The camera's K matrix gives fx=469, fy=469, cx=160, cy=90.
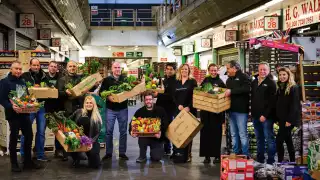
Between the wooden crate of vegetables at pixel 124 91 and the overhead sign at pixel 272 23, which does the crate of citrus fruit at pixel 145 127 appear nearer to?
the wooden crate of vegetables at pixel 124 91

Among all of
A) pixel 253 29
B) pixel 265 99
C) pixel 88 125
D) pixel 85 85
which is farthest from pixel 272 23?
pixel 88 125

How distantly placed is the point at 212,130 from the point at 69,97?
7.77ft

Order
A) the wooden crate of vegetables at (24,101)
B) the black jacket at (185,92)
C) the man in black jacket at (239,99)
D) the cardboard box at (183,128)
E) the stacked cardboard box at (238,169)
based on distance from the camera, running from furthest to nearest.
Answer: the black jacket at (185,92), the cardboard box at (183,128), the man in black jacket at (239,99), the wooden crate of vegetables at (24,101), the stacked cardboard box at (238,169)

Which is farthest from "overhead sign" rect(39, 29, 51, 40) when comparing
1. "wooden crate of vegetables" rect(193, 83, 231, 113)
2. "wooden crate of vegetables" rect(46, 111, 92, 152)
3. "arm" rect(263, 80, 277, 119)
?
"arm" rect(263, 80, 277, 119)

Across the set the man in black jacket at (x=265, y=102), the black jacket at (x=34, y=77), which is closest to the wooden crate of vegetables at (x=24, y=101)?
the black jacket at (x=34, y=77)

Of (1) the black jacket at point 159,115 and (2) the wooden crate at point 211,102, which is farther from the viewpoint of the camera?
(1) the black jacket at point 159,115

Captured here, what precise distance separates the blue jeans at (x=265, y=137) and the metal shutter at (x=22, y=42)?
27.6 feet

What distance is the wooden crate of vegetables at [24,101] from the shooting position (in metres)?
6.45

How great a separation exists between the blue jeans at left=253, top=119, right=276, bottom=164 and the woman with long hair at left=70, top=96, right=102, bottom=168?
7.83ft

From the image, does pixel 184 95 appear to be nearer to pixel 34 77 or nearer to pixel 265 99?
pixel 265 99

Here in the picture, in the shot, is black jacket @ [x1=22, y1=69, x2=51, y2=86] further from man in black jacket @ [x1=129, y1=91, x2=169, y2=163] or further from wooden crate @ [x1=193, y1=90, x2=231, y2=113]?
wooden crate @ [x1=193, y1=90, x2=231, y2=113]

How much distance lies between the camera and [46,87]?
737 cm

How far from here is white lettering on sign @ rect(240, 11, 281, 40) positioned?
12664 mm

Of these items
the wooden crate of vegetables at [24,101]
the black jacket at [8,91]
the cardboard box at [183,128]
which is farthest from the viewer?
the cardboard box at [183,128]
